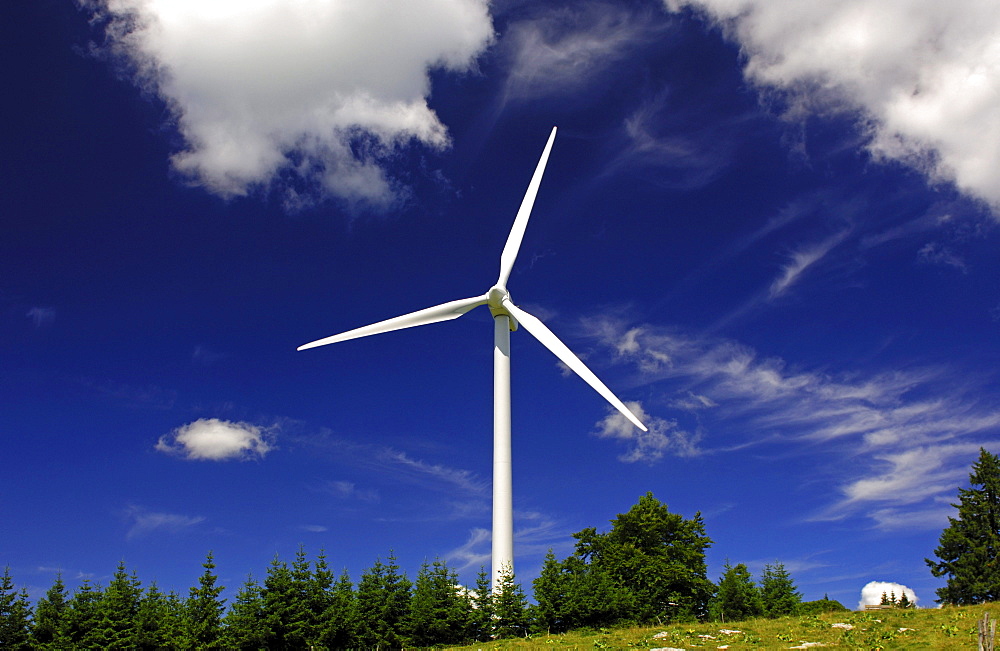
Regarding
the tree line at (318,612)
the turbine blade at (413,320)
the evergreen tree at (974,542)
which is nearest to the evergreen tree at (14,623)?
the tree line at (318,612)

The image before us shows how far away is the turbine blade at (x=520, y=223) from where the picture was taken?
231 ft

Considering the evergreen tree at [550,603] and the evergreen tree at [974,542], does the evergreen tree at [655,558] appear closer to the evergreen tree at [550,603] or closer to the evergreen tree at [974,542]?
the evergreen tree at [550,603]

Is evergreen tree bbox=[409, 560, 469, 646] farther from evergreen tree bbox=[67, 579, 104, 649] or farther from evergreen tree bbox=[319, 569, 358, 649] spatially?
evergreen tree bbox=[67, 579, 104, 649]

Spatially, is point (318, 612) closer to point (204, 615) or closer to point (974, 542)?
point (204, 615)

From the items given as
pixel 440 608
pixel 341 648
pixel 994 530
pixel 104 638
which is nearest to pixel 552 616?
pixel 440 608

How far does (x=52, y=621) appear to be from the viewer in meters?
61.6

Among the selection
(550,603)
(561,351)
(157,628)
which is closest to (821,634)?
(550,603)

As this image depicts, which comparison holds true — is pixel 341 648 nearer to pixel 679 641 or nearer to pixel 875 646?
pixel 679 641

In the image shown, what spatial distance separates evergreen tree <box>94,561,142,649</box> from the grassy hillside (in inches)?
1158

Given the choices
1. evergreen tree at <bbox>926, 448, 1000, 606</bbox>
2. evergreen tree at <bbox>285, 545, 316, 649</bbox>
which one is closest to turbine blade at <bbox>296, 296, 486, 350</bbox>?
evergreen tree at <bbox>285, 545, 316, 649</bbox>

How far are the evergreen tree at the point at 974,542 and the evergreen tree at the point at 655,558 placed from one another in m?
31.7

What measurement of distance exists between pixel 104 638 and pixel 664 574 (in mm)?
53845

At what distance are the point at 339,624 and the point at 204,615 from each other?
1041 centimetres

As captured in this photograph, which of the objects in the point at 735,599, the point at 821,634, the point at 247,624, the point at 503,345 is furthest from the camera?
the point at 735,599
